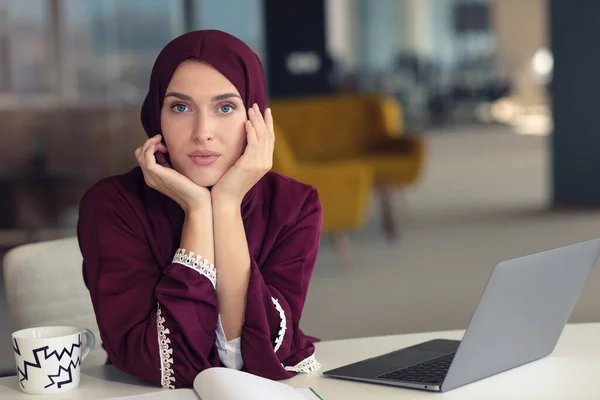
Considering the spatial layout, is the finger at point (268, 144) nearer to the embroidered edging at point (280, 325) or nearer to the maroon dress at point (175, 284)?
the maroon dress at point (175, 284)

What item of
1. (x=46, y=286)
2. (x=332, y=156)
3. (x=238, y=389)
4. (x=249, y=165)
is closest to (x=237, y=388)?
(x=238, y=389)

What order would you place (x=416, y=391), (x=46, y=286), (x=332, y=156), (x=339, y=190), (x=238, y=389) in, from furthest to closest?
(x=332, y=156) → (x=339, y=190) → (x=46, y=286) → (x=416, y=391) → (x=238, y=389)

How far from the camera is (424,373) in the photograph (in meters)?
1.41

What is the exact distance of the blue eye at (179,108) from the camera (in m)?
1.50

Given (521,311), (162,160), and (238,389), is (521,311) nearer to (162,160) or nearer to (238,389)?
(238,389)

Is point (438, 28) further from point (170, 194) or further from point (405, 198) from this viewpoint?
point (170, 194)

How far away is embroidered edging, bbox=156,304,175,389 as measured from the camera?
1.46 meters

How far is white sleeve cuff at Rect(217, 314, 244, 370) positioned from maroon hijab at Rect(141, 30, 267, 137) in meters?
0.35

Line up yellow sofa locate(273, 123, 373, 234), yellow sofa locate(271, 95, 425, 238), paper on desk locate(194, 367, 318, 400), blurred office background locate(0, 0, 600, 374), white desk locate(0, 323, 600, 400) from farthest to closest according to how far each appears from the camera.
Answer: yellow sofa locate(271, 95, 425, 238), yellow sofa locate(273, 123, 373, 234), blurred office background locate(0, 0, 600, 374), white desk locate(0, 323, 600, 400), paper on desk locate(194, 367, 318, 400)

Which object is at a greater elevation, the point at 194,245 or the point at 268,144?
the point at 268,144

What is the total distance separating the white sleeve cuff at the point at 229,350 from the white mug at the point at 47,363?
224 mm

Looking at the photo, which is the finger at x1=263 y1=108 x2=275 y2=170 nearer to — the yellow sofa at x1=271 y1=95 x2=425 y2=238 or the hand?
the hand

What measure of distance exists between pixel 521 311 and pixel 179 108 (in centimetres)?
59

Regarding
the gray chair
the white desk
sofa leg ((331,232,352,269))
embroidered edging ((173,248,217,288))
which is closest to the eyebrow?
embroidered edging ((173,248,217,288))
